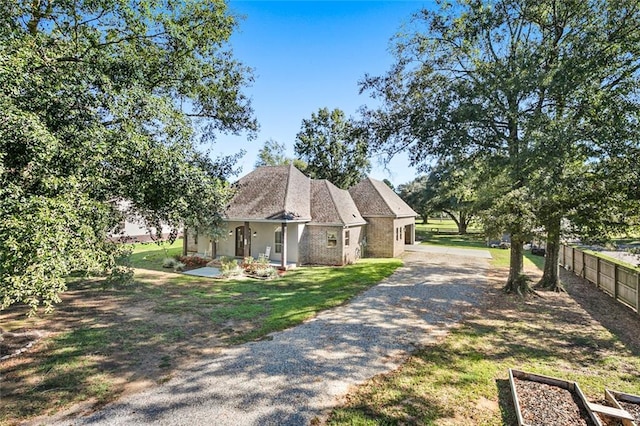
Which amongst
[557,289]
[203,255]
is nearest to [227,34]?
[203,255]

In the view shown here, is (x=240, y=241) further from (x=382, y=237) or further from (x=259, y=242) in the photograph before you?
(x=382, y=237)

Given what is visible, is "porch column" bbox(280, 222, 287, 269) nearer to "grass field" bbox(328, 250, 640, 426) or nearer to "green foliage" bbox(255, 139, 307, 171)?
"grass field" bbox(328, 250, 640, 426)

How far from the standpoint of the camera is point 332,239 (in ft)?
66.8

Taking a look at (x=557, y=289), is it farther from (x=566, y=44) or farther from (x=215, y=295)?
(x=215, y=295)

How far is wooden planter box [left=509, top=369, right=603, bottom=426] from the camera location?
16.4ft

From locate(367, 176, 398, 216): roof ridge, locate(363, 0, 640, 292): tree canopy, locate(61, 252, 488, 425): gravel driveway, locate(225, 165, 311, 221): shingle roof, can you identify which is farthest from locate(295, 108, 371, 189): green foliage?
locate(61, 252, 488, 425): gravel driveway

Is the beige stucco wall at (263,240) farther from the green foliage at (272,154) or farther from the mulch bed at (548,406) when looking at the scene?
the green foliage at (272,154)

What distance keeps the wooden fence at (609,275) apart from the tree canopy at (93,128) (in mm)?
15347

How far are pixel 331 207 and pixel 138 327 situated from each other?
14.1 metres

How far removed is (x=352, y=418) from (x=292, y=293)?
845 centimetres

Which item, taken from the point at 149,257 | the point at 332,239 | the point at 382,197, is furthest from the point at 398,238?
the point at 149,257

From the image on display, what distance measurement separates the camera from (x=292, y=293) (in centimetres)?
1346

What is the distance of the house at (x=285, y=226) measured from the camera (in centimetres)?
1948

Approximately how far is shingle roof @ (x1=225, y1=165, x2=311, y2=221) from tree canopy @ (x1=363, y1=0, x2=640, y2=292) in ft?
23.5
